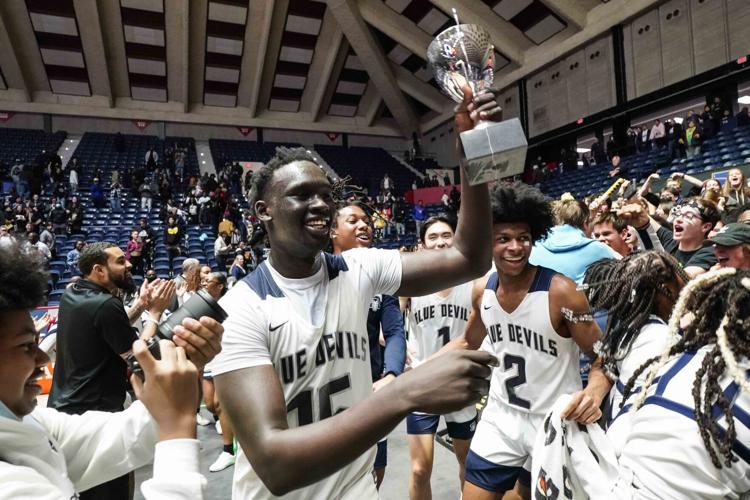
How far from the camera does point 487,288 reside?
2746 mm

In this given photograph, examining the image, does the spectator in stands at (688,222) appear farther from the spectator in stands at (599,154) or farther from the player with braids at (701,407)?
the spectator in stands at (599,154)

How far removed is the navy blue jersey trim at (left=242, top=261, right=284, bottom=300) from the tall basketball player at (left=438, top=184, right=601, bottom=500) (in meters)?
1.26

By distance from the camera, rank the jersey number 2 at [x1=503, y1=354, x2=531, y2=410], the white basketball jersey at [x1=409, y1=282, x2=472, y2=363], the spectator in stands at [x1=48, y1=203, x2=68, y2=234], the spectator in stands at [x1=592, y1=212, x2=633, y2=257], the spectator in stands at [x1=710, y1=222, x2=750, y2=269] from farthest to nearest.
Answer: the spectator in stands at [x1=48, y1=203, x2=68, y2=234]
the spectator in stands at [x1=592, y1=212, x2=633, y2=257]
the white basketball jersey at [x1=409, y1=282, x2=472, y2=363]
the spectator in stands at [x1=710, y1=222, x2=750, y2=269]
the jersey number 2 at [x1=503, y1=354, x2=531, y2=410]

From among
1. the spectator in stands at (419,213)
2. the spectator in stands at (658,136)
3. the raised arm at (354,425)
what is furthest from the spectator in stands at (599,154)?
the raised arm at (354,425)

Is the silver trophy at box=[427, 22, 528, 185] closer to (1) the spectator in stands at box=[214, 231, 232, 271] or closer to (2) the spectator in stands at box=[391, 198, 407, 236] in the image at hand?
(1) the spectator in stands at box=[214, 231, 232, 271]

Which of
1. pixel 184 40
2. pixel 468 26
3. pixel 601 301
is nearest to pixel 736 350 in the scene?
pixel 601 301

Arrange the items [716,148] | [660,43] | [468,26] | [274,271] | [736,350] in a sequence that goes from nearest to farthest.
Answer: [736,350]
[274,271]
[468,26]
[716,148]
[660,43]

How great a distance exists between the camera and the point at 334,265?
5.83 ft

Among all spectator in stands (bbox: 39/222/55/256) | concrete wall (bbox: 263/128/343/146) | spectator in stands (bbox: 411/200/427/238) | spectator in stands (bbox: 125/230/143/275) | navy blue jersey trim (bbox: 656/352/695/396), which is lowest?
navy blue jersey trim (bbox: 656/352/695/396)

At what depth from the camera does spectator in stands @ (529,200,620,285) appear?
3076 millimetres

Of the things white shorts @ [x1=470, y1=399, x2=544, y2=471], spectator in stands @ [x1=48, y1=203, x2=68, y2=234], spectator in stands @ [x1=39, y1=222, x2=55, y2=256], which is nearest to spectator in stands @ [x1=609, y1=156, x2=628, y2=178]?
white shorts @ [x1=470, y1=399, x2=544, y2=471]

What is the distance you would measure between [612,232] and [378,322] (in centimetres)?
222

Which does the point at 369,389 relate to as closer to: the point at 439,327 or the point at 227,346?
the point at 227,346

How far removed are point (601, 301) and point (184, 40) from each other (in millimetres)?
19864
